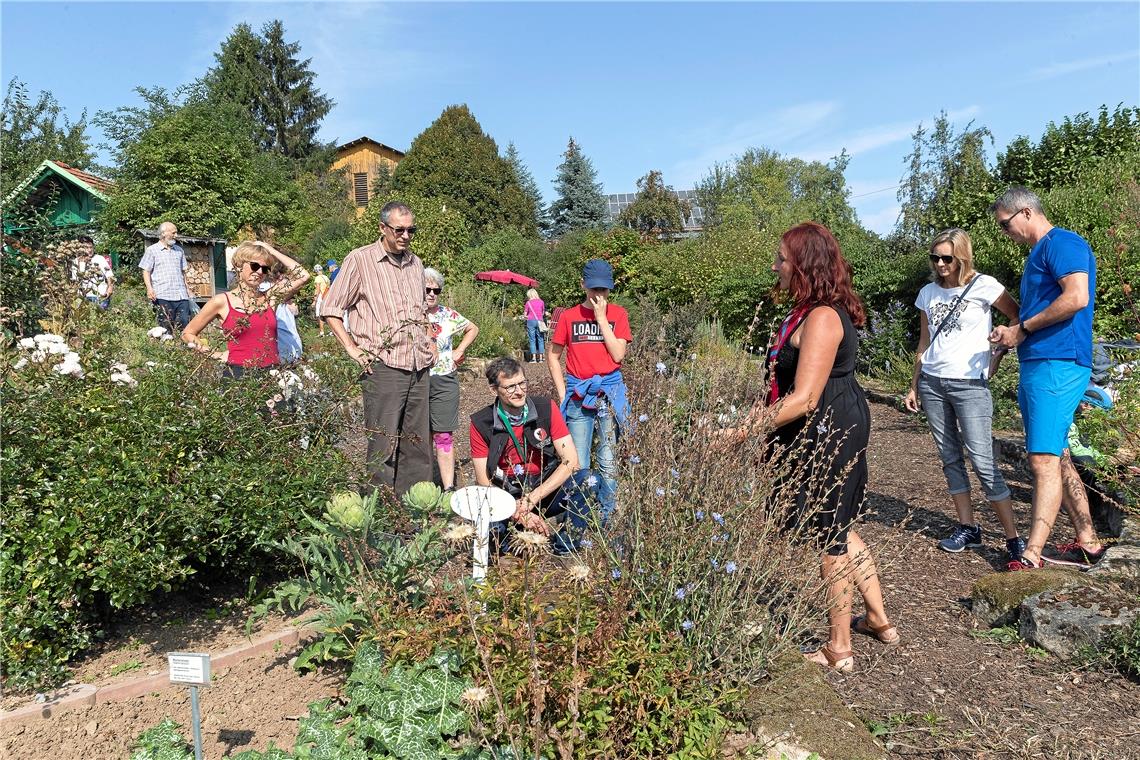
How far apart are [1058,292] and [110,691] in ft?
14.0

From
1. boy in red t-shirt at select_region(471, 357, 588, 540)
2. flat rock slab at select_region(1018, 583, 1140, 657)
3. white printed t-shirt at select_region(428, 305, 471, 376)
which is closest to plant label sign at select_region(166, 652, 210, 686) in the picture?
boy in red t-shirt at select_region(471, 357, 588, 540)

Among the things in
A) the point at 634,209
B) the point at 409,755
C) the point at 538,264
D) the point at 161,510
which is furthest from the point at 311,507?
the point at 634,209

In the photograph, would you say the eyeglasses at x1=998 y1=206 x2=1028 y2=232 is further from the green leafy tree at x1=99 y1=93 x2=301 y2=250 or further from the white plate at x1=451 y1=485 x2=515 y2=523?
the green leafy tree at x1=99 y1=93 x2=301 y2=250

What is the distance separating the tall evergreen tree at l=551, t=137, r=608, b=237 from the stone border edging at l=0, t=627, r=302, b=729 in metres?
38.4

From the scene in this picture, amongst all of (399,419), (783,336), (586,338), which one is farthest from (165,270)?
(783,336)

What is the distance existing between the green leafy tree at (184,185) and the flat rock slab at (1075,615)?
20.9 meters

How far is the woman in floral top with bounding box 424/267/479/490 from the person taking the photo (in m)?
5.25

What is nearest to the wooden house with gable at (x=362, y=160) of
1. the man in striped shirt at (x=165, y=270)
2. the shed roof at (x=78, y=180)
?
the shed roof at (x=78, y=180)

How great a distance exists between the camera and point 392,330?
4.35 meters

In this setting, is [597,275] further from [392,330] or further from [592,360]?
[392,330]

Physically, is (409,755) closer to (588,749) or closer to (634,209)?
(588,749)

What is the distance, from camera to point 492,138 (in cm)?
4569

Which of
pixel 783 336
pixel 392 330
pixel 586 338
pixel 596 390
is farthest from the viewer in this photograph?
pixel 586 338

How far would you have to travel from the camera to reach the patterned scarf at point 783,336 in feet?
10.2
